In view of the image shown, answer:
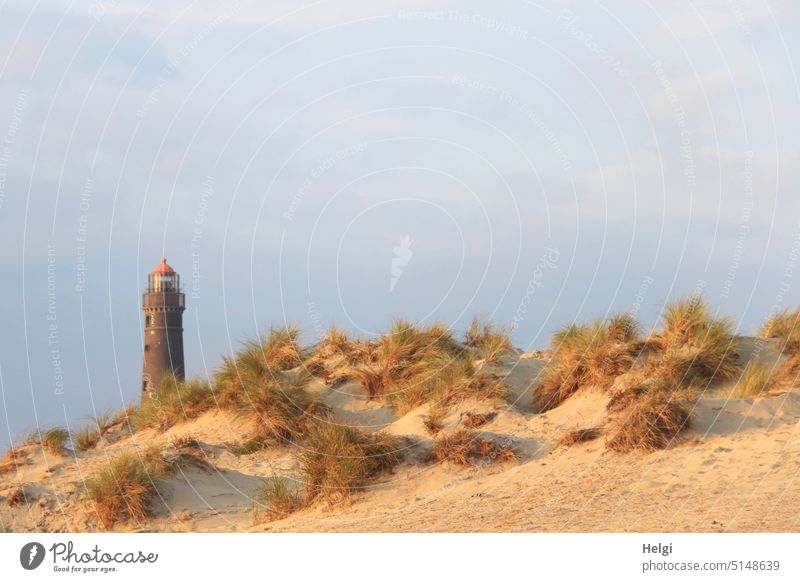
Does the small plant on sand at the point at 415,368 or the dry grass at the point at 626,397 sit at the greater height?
the small plant on sand at the point at 415,368

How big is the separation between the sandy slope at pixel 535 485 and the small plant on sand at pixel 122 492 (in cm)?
21

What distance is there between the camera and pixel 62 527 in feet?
53.9

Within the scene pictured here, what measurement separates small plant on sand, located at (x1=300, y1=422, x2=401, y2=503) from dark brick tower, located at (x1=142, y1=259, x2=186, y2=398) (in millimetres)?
22666

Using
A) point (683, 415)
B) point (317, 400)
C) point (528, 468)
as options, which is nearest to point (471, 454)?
point (528, 468)

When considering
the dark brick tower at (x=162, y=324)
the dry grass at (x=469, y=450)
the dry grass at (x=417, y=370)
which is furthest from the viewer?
the dark brick tower at (x=162, y=324)

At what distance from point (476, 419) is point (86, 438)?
8709 millimetres

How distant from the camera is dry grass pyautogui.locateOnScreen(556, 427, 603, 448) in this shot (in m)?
16.8

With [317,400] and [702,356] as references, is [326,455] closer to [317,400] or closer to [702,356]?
[317,400]

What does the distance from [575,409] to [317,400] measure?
5072mm

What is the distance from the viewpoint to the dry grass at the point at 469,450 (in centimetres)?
1666

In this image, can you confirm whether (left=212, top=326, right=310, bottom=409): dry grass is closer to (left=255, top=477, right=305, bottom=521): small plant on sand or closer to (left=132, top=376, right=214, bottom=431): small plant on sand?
(left=132, top=376, right=214, bottom=431): small plant on sand
